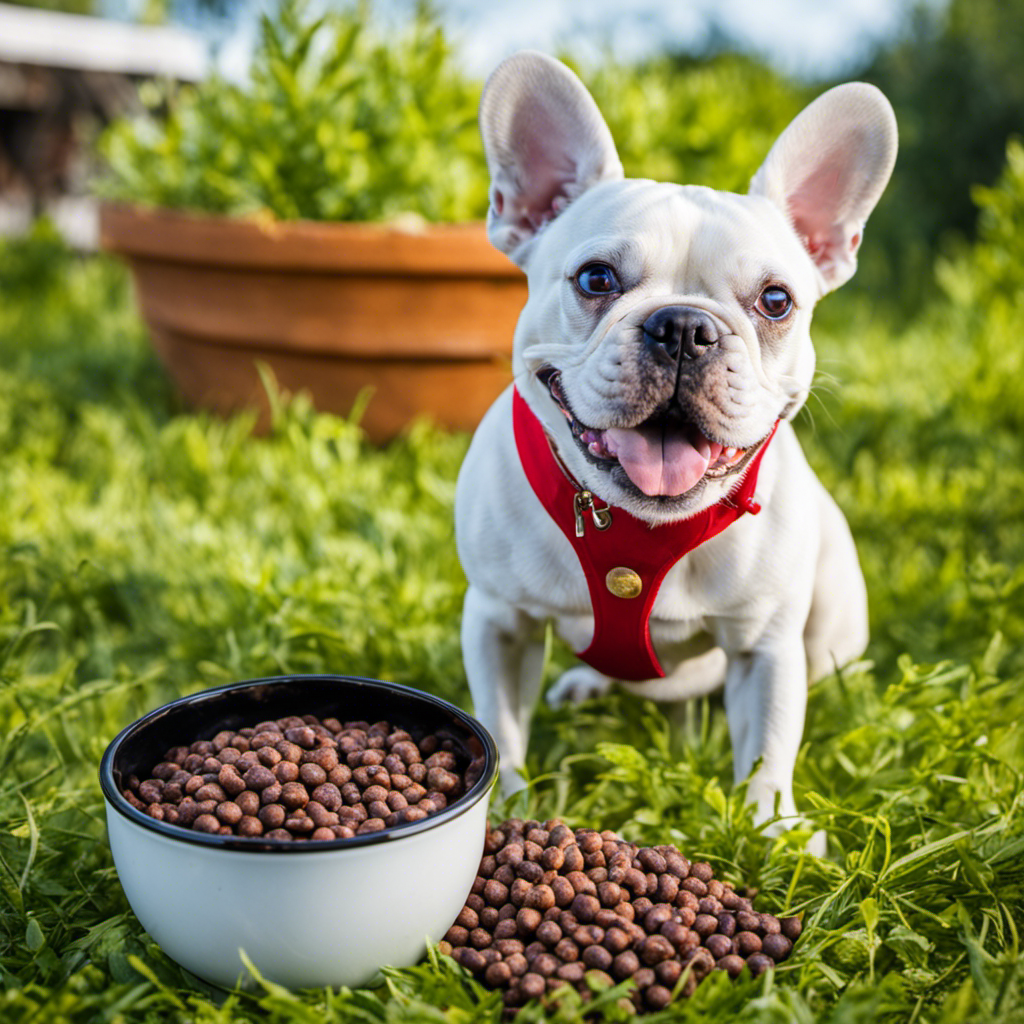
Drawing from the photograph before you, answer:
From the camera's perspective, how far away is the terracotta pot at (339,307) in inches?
138

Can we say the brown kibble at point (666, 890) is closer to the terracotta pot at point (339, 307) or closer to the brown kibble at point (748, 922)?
the brown kibble at point (748, 922)

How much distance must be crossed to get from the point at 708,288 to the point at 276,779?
951 mm

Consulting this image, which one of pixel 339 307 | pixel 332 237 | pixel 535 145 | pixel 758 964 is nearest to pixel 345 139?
pixel 332 237

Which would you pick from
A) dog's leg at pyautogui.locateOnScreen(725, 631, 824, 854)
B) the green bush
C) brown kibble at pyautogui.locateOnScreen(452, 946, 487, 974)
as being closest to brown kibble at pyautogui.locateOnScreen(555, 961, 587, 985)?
brown kibble at pyautogui.locateOnScreen(452, 946, 487, 974)

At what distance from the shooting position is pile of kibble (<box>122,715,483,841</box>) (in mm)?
1415

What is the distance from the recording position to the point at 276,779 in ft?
4.92

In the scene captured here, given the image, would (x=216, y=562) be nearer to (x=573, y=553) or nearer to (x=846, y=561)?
(x=573, y=553)

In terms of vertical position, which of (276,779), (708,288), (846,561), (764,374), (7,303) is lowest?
(7,303)

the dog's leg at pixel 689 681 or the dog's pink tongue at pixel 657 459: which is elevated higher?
the dog's pink tongue at pixel 657 459

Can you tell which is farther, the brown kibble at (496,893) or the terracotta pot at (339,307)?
the terracotta pot at (339,307)

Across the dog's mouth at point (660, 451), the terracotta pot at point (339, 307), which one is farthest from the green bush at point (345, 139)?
the dog's mouth at point (660, 451)

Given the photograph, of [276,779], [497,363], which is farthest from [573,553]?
[497,363]

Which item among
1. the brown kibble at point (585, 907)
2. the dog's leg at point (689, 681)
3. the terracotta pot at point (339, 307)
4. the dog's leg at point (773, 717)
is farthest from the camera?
the terracotta pot at point (339, 307)

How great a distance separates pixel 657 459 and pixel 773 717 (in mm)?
528
